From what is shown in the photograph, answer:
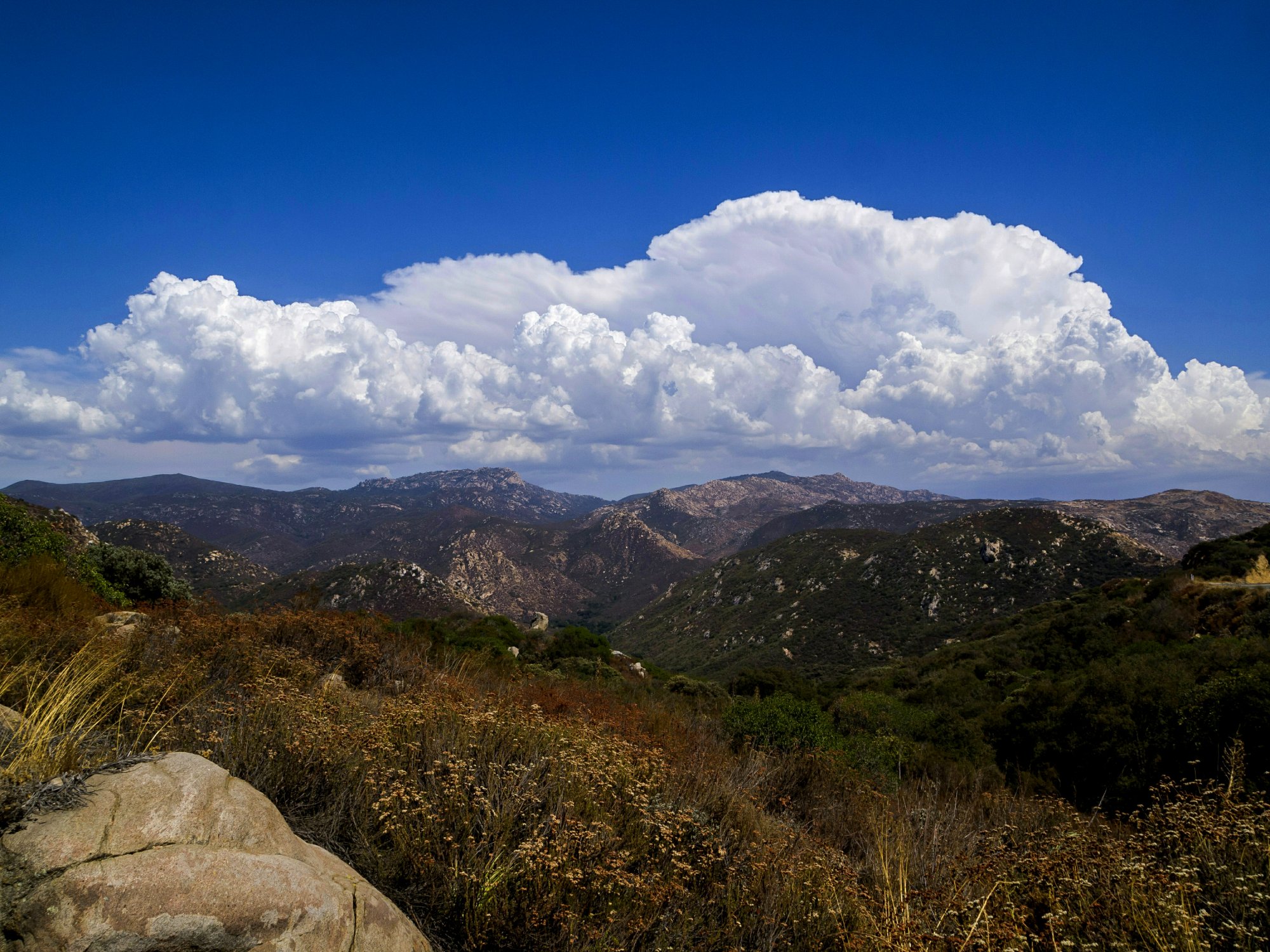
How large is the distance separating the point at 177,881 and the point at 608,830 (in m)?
2.67

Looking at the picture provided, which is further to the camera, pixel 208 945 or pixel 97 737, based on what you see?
pixel 97 737

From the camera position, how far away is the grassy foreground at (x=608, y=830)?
3.86 meters

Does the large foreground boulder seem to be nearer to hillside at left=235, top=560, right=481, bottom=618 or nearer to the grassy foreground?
the grassy foreground

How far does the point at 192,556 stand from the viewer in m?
94.4

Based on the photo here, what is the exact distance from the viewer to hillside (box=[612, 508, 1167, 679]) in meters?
61.9

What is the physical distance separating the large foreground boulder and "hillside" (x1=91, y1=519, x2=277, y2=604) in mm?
85432

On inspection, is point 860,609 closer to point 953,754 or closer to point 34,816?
point 953,754

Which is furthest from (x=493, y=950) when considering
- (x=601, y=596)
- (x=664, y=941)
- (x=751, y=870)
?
(x=601, y=596)

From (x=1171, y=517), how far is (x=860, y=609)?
152861mm

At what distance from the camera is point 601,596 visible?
629ft

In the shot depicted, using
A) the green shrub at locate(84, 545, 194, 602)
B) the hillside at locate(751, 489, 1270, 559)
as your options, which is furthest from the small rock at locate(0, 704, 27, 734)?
the hillside at locate(751, 489, 1270, 559)

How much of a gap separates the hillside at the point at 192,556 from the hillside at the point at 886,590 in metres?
57.9

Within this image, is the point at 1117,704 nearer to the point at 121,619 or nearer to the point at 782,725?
the point at 782,725

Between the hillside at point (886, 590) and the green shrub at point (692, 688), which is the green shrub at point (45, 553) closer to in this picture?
the green shrub at point (692, 688)
